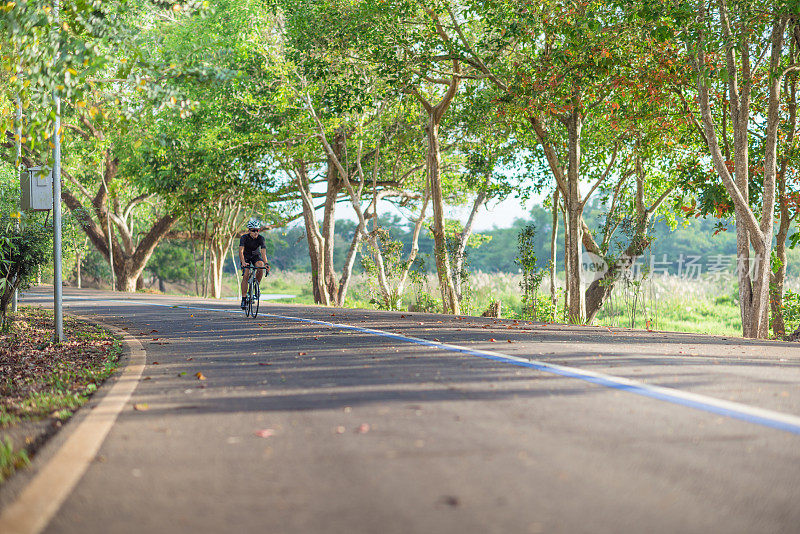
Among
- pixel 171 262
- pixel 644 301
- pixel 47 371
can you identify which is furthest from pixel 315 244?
pixel 171 262

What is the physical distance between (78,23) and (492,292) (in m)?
25.9

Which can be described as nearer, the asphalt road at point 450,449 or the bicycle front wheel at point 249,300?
the asphalt road at point 450,449

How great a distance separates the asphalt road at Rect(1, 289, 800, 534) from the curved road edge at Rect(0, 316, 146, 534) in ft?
0.24

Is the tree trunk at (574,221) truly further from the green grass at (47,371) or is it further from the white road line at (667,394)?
the green grass at (47,371)

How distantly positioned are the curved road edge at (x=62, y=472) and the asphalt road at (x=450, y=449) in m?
0.07

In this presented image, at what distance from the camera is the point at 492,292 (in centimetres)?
3278

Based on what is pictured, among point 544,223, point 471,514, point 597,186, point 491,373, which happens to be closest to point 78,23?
point 491,373

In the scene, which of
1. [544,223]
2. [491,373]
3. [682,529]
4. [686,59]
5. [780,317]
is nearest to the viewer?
[682,529]

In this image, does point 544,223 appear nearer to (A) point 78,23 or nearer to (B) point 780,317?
(B) point 780,317

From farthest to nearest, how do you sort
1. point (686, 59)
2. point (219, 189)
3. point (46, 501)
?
point (219, 189)
point (686, 59)
point (46, 501)

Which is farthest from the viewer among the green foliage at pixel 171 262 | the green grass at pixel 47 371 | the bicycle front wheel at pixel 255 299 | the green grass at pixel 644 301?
the green foliage at pixel 171 262

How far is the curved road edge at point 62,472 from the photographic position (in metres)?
3.43

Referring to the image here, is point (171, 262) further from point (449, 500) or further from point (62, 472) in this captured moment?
point (449, 500)

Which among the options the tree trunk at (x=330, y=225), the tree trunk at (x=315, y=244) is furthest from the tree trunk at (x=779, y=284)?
the tree trunk at (x=330, y=225)
